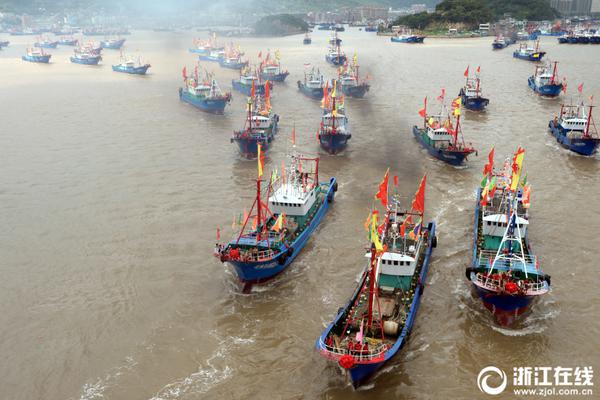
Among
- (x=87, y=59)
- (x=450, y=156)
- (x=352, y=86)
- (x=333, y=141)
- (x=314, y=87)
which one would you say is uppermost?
(x=87, y=59)

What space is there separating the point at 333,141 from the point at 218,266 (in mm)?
25672

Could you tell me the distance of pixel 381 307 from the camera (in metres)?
25.9

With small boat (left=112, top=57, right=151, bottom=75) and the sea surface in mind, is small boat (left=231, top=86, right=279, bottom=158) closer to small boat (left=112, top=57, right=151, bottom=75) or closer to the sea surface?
the sea surface

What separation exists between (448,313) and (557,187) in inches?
921

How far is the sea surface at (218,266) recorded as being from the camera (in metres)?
24.4

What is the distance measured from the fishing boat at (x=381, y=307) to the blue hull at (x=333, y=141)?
24.0 metres

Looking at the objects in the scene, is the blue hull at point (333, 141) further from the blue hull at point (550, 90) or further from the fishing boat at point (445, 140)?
the blue hull at point (550, 90)

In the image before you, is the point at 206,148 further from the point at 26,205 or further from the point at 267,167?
the point at 26,205

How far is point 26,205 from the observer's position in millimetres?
43281

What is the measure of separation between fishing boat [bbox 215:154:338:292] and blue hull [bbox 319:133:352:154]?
14.3 meters

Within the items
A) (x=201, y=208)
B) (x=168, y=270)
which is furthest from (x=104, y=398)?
(x=201, y=208)

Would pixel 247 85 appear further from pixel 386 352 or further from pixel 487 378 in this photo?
pixel 487 378

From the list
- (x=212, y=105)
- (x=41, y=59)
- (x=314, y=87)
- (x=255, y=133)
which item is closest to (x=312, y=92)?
(x=314, y=87)

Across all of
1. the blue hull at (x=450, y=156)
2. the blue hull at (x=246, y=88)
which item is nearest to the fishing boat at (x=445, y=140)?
the blue hull at (x=450, y=156)
